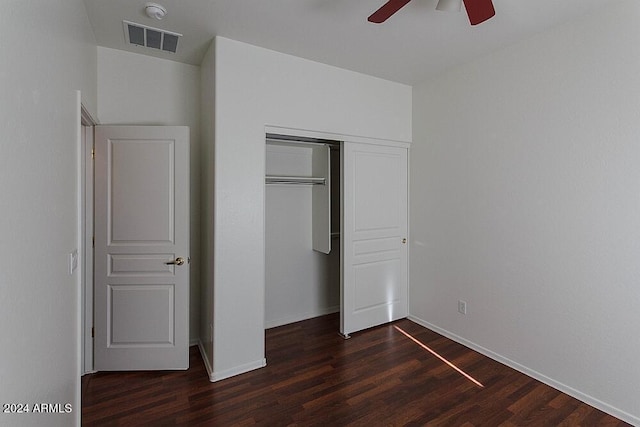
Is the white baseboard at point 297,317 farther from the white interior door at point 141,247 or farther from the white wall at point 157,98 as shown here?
the white interior door at point 141,247

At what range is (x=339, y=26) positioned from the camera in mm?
2451

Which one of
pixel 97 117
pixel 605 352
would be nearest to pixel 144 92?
pixel 97 117

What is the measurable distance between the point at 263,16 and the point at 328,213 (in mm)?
1948

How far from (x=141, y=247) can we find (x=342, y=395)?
196cm

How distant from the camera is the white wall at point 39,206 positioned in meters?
1.02

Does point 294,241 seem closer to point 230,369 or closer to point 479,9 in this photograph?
point 230,369

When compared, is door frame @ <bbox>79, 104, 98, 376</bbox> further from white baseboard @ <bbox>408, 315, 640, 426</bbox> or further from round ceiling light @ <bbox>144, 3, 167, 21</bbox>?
white baseboard @ <bbox>408, 315, 640, 426</bbox>

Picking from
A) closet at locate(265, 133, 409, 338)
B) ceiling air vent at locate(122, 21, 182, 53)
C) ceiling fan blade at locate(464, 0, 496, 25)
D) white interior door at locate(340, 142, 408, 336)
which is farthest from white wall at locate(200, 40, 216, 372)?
ceiling fan blade at locate(464, 0, 496, 25)

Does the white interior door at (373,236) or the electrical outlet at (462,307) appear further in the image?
the white interior door at (373,236)

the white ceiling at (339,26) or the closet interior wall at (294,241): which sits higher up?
the white ceiling at (339,26)

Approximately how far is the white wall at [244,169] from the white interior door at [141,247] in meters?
0.34

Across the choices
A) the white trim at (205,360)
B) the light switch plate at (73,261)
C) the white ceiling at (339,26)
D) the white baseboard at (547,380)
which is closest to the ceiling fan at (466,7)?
the white ceiling at (339,26)

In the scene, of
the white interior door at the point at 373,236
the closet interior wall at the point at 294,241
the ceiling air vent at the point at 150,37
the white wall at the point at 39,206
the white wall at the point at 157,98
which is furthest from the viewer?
the closet interior wall at the point at 294,241

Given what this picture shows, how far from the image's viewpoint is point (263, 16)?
2.30 meters
